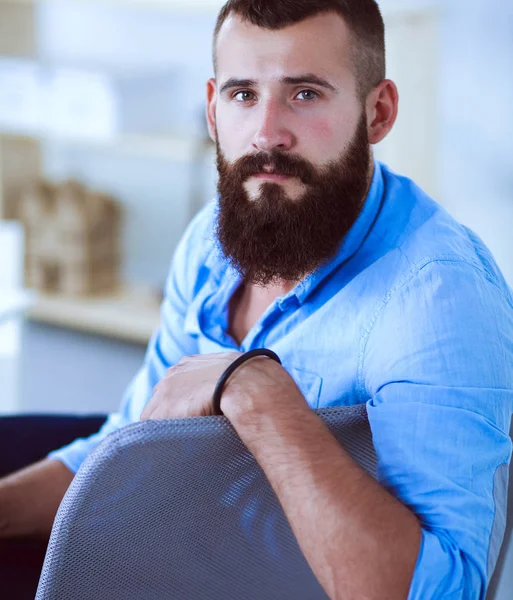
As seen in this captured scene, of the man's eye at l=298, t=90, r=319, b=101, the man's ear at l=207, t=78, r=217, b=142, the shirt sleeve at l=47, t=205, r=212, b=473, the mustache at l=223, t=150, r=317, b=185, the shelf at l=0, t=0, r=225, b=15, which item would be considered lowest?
the shirt sleeve at l=47, t=205, r=212, b=473

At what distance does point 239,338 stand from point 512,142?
73.1 inches

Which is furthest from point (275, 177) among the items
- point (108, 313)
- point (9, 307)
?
point (108, 313)

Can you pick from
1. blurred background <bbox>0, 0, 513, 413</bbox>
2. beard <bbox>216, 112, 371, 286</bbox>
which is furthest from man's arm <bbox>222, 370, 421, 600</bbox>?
blurred background <bbox>0, 0, 513, 413</bbox>

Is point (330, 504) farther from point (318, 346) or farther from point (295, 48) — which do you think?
point (295, 48)

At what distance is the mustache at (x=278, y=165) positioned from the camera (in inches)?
41.9

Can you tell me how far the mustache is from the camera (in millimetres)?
1063

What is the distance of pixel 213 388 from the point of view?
952 millimetres

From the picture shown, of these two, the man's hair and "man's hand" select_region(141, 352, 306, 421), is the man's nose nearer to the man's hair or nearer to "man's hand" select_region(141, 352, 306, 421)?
the man's hair

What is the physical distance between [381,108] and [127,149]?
7.56 feet

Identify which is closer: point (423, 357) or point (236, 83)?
point (423, 357)

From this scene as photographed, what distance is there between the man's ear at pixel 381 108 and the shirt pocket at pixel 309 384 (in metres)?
0.33

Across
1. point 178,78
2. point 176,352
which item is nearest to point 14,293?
point 176,352

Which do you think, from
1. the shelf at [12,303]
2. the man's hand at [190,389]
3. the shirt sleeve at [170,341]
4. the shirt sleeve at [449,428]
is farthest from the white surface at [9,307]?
the shirt sleeve at [449,428]

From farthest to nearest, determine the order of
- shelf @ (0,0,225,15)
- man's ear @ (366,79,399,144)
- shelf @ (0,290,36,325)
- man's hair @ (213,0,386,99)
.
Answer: shelf @ (0,0,225,15), shelf @ (0,290,36,325), man's ear @ (366,79,399,144), man's hair @ (213,0,386,99)
